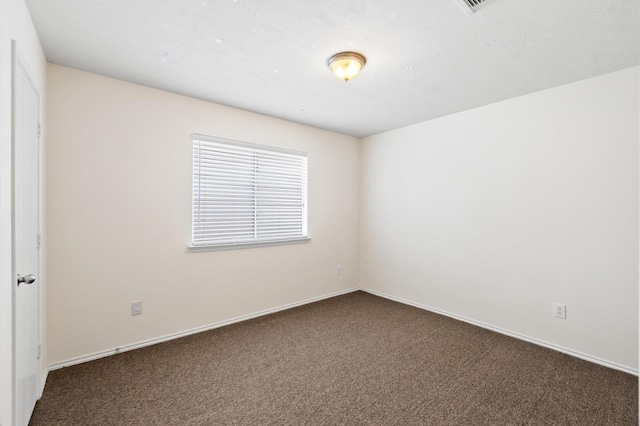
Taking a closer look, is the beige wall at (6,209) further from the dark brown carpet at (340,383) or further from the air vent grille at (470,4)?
the air vent grille at (470,4)

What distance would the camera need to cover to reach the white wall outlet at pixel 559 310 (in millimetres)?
2787

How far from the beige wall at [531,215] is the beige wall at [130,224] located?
196cm

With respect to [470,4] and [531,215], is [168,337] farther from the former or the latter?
[531,215]

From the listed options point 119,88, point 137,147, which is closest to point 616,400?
point 137,147

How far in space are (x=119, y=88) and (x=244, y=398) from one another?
9.28ft

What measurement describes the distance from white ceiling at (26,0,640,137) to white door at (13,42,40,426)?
2.01 ft

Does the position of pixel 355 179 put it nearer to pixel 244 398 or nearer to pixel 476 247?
pixel 476 247

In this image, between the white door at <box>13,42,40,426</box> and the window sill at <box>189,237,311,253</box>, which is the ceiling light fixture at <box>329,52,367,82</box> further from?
the window sill at <box>189,237,311,253</box>

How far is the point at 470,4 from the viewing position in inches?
67.3

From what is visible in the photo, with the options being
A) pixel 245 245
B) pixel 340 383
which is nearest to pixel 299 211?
pixel 245 245

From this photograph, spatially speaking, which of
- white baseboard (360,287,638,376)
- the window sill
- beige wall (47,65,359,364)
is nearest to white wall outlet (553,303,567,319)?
white baseboard (360,287,638,376)

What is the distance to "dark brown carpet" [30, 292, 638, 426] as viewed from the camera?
1.91 meters

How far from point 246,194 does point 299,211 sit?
836 millimetres

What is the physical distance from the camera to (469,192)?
3.50 m
